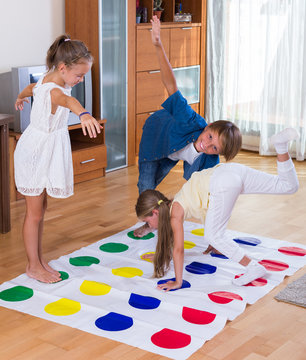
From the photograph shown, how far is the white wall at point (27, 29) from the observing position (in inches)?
169

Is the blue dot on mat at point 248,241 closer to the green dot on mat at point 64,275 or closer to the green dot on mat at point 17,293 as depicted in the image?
the green dot on mat at point 64,275

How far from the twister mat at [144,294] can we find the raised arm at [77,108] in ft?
2.41

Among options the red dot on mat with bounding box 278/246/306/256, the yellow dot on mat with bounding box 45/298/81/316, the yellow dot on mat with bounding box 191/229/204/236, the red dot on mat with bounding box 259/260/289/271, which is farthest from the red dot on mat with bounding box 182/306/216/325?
the yellow dot on mat with bounding box 191/229/204/236

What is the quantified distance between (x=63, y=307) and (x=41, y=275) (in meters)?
0.31

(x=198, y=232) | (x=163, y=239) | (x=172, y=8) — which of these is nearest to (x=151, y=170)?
(x=198, y=232)

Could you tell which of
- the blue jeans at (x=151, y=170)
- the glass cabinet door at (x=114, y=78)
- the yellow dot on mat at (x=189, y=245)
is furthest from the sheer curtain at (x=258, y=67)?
the yellow dot on mat at (x=189, y=245)

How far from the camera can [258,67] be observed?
214 inches

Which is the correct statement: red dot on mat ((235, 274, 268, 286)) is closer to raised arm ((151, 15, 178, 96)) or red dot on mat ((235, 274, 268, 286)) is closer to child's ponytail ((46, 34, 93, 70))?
raised arm ((151, 15, 178, 96))

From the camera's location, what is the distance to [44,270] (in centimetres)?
281

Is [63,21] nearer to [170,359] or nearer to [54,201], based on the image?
[54,201]

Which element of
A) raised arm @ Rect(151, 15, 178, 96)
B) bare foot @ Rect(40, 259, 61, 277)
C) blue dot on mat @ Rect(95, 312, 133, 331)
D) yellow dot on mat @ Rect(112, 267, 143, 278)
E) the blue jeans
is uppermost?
raised arm @ Rect(151, 15, 178, 96)

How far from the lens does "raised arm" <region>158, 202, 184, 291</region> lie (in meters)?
2.63

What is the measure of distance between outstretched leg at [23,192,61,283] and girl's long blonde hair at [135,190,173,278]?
0.45 metres

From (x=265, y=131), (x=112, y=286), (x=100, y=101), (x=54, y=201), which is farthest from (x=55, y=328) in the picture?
(x=265, y=131)
